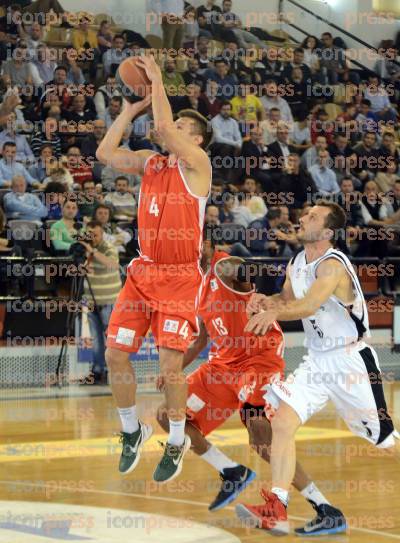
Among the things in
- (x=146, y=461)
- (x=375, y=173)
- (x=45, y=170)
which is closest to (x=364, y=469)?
(x=146, y=461)

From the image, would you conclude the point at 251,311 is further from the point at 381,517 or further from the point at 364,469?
the point at 364,469

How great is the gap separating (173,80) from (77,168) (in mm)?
2760

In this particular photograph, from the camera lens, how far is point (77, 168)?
1332cm

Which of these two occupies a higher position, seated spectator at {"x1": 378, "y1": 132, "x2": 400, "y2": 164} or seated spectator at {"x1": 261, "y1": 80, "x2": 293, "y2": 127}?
seated spectator at {"x1": 261, "y1": 80, "x2": 293, "y2": 127}

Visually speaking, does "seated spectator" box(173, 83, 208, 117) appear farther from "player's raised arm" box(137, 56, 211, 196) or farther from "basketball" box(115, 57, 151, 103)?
"basketball" box(115, 57, 151, 103)

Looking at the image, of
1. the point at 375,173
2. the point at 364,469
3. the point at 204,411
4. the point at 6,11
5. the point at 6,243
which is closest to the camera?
the point at 204,411

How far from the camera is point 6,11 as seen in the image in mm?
14945

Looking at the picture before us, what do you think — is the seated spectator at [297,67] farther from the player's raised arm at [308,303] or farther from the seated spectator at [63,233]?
the player's raised arm at [308,303]

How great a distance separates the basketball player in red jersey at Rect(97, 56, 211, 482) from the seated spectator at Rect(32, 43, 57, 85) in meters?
8.37

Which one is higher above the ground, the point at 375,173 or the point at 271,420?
the point at 271,420

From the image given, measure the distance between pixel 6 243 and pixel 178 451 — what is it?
243 inches

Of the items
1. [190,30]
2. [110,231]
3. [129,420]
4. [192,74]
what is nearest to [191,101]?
[192,74]

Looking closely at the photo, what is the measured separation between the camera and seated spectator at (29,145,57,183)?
517 inches

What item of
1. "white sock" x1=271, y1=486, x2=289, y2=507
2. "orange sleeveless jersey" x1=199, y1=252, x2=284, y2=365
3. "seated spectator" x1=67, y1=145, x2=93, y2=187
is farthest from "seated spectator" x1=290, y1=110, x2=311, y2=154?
"white sock" x1=271, y1=486, x2=289, y2=507
